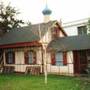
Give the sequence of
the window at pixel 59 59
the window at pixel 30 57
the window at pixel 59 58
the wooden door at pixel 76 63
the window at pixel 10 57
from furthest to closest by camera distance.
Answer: the window at pixel 10 57, the window at pixel 30 57, the window at pixel 59 59, the window at pixel 59 58, the wooden door at pixel 76 63

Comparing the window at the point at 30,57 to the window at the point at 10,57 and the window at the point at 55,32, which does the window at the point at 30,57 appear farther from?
the window at the point at 55,32

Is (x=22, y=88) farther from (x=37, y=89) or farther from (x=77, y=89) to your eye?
(x=77, y=89)

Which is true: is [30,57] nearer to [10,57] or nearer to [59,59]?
[10,57]

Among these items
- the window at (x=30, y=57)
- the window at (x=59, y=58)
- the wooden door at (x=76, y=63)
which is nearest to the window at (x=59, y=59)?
the window at (x=59, y=58)

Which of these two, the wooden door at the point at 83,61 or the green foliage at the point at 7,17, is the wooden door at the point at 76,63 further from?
the green foliage at the point at 7,17

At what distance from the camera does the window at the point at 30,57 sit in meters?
36.6

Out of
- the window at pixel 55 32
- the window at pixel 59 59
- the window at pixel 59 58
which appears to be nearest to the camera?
the window at pixel 59 58

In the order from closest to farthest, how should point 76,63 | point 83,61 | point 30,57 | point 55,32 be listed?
point 76,63 → point 83,61 → point 30,57 → point 55,32

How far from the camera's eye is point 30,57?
122ft

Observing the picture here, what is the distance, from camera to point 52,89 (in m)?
21.7

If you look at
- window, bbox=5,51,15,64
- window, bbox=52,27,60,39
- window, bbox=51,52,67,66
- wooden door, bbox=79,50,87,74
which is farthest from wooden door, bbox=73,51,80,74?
window, bbox=5,51,15,64

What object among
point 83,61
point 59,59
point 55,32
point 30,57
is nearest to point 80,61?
point 83,61

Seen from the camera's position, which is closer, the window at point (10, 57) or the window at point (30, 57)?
the window at point (30, 57)

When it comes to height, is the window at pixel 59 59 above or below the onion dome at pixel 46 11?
below
